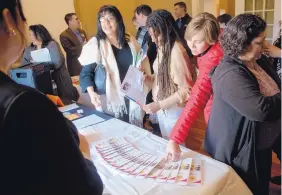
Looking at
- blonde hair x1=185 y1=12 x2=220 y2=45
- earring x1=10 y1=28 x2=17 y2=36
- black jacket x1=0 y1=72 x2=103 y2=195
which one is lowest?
black jacket x1=0 y1=72 x2=103 y2=195

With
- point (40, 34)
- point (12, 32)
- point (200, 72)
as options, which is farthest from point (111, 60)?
point (40, 34)

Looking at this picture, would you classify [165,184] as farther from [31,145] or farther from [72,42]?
[72,42]

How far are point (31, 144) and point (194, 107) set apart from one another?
0.84m

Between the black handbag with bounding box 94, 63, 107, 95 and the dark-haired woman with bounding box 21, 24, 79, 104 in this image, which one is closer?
the black handbag with bounding box 94, 63, 107, 95

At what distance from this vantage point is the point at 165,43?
59.0 inches

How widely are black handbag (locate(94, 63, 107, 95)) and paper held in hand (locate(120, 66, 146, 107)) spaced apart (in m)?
0.19

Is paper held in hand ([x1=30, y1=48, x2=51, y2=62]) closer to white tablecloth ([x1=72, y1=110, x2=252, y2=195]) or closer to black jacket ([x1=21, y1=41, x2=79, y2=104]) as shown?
black jacket ([x1=21, y1=41, x2=79, y2=104])

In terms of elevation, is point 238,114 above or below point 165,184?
above

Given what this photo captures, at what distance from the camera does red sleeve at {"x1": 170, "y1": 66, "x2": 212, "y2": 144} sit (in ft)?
3.81

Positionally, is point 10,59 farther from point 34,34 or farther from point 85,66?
point 34,34

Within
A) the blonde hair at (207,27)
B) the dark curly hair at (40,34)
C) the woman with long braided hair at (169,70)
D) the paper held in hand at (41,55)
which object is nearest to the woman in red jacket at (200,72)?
the blonde hair at (207,27)

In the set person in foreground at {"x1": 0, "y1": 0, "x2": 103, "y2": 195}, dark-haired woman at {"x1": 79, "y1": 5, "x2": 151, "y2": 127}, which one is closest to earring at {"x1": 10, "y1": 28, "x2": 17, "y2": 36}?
person in foreground at {"x1": 0, "y1": 0, "x2": 103, "y2": 195}

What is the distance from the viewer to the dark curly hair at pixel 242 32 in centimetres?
98

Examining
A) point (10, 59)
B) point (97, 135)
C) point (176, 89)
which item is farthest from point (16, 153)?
point (176, 89)
